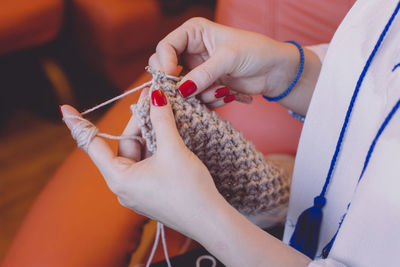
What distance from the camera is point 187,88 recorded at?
0.54 m

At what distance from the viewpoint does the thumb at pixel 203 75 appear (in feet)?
1.78

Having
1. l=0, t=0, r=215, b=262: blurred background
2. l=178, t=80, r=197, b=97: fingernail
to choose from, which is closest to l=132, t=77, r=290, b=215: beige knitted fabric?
l=178, t=80, r=197, b=97: fingernail

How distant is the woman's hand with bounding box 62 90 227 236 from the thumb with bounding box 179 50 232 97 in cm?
6

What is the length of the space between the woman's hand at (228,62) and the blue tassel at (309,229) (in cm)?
24

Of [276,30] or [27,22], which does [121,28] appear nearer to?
[27,22]

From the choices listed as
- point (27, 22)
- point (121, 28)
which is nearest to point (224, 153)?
point (121, 28)

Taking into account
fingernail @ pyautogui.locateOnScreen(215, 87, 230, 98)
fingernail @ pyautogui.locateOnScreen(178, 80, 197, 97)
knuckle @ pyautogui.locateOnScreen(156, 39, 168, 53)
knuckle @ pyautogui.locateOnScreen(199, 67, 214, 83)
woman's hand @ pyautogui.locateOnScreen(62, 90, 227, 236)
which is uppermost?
knuckle @ pyautogui.locateOnScreen(156, 39, 168, 53)

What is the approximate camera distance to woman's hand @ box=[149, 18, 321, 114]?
565 millimetres

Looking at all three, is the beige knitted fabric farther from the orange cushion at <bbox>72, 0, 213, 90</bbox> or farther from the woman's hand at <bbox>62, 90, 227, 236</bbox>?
the orange cushion at <bbox>72, 0, 213, 90</bbox>

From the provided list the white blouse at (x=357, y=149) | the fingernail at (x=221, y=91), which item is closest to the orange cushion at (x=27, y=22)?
the fingernail at (x=221, y=91)

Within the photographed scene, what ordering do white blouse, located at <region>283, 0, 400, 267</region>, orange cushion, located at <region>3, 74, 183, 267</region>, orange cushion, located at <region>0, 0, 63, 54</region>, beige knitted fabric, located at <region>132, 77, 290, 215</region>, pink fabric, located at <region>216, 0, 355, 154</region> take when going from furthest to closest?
orange cushion, located at <region>0, 0, 63, 54</region>, pink fabric, located at <region>216, 0, 355, 154</region>, orange cushion, located at <region>3, 74, 183, 267</region>, beige knitted fabric, located at <region>132, 77, 290, 215</region>, white blouse, located at <region>283, 0, 400, 267</region>

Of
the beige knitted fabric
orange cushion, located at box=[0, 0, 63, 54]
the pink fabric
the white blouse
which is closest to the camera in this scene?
the white blouse

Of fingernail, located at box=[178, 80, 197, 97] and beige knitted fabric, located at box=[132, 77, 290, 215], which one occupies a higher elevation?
fingernail, located at box=[178, 80, 197, 97]

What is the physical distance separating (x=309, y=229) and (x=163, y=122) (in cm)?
33
